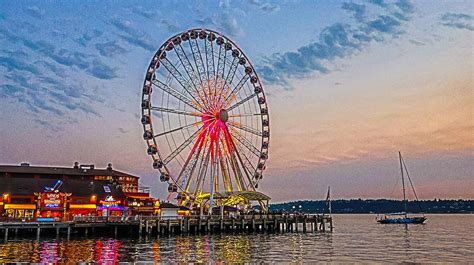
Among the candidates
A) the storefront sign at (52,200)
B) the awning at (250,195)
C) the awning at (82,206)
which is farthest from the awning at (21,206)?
the awning at (250,195)

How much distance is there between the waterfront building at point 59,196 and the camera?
56281 mm

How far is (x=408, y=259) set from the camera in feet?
124

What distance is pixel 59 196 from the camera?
56344mm

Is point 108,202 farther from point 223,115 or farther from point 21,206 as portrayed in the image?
point 223,115

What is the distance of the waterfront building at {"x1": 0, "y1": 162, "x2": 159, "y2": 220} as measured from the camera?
56.3 m

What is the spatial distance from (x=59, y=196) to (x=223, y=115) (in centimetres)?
1915

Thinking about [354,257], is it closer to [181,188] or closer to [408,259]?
[408,259]

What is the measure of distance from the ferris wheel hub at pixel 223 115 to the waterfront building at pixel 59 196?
52.6 ft

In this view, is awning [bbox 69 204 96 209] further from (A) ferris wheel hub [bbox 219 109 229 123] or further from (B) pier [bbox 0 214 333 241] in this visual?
(A) ferris wheel hub [bbox 219 109 229 123]

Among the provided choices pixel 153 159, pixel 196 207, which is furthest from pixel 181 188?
pixel 196 207

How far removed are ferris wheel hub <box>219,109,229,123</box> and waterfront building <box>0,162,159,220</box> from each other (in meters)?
16.0

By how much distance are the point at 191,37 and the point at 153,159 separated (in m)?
13.7

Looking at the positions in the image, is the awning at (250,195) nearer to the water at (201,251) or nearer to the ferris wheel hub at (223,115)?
the ferris wheel hub at (223,115)

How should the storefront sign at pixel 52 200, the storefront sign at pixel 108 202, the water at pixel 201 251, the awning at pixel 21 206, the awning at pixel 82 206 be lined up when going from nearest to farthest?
1. the water at pixel 201 251
2. the storefront sign at pixel 52 200
3. the awning at pixel 21 206
4. the awning at pixel 82 206
5. the storefront sign at pixel 108 202
